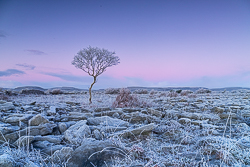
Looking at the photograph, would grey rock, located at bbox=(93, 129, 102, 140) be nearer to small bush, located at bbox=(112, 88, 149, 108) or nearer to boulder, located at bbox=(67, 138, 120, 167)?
boulder, located at bbox=(67, 138, 120, 167)

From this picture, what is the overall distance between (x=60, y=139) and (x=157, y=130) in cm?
200

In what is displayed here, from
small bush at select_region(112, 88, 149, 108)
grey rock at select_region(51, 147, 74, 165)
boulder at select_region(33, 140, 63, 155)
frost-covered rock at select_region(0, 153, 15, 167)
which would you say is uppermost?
small bush at select_region(112, 88, 149, 108)

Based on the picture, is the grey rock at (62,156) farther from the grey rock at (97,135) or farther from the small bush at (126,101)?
the small bush at (126,101)

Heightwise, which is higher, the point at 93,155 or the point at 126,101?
the point at 126,101

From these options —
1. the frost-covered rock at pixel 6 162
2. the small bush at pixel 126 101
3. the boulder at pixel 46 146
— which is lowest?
the boulder at pixel 46 146

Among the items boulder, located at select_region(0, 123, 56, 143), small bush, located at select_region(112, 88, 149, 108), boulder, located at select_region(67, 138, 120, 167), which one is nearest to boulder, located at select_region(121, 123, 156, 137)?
boulder, located at select_region(67, 138, 120, 167)

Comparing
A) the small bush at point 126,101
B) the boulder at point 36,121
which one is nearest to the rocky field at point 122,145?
the boulder at point 36,121

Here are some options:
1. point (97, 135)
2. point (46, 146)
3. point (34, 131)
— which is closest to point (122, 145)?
point (97, 135)

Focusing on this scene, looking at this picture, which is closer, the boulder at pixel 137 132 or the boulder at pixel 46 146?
the boulder at pixel 46 146

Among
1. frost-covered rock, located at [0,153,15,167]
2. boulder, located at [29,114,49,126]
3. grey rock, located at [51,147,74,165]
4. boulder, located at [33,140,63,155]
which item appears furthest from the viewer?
boulder, located at [29,114,49,126]

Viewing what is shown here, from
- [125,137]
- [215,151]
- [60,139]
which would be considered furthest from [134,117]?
[215,151]

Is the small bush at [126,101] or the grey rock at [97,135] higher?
the small bush at [126,101]

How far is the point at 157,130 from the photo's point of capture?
3.63 meters

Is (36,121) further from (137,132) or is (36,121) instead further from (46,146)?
(137,132)
